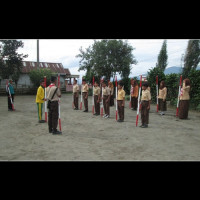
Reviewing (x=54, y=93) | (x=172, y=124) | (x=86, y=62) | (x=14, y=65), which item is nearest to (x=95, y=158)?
(x=54, y=93)

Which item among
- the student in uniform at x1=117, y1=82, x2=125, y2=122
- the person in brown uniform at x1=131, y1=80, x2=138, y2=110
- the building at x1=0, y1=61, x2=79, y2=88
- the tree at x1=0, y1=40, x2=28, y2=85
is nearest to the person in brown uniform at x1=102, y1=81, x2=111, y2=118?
the student in uniform at x1=117, y1=82, x2=125, y2=122

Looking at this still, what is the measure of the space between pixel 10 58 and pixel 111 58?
1265 centimetres

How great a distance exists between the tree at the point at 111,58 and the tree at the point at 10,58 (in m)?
9.58

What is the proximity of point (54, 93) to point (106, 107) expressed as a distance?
3.77 meters

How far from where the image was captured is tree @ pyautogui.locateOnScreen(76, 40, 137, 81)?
2522 centimetres

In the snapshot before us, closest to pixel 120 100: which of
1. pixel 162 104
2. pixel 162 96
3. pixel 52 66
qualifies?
pixel 162 96

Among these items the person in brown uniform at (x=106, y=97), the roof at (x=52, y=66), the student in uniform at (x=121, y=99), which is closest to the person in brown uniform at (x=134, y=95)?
the person in brown uniform at (x=106, y=97)

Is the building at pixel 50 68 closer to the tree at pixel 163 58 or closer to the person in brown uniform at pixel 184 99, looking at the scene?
the tree at pixel 163 58

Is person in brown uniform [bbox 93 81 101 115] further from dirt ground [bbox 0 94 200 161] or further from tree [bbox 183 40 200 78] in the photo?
tree [bbox 183 40 200 78]

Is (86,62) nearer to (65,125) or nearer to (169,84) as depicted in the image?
(169,84)

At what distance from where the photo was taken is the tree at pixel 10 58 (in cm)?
2066

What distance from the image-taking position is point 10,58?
21.5 m

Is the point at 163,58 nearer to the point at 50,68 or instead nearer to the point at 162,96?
the point at 50,68

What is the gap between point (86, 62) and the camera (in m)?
29.2
